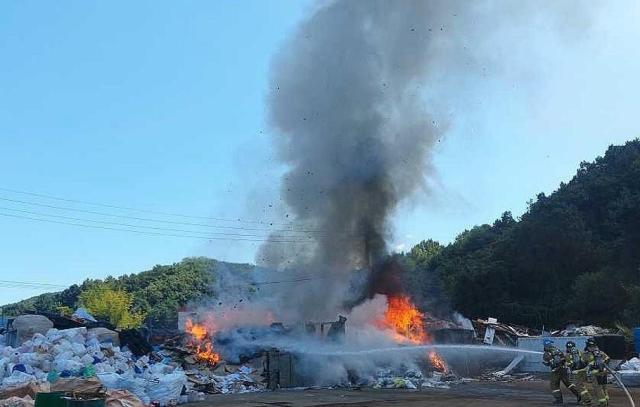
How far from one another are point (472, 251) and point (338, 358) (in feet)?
109

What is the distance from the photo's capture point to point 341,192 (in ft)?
108

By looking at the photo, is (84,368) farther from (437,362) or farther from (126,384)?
(437,362)

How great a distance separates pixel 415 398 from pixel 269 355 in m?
7.56

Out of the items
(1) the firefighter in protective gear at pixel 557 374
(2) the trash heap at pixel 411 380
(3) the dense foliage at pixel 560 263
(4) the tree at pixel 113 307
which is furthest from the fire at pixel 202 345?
(4) the tree at pixel 113 307

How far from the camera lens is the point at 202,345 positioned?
2662cm

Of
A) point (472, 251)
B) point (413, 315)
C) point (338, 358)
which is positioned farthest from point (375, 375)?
point (472, 251)

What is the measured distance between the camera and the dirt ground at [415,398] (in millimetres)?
15578

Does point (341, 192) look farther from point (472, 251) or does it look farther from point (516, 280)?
point (472, 251)

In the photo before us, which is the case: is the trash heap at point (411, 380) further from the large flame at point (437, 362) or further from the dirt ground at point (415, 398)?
the dirt ground at point (415, 398)

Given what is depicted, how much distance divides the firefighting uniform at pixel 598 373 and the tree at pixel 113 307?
54.3 m

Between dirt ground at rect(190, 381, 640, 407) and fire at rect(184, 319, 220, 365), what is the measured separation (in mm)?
5268

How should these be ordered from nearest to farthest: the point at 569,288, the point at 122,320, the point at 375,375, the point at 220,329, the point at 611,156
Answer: the point at 375,375
the point at 220,329
the point at 569,288
the point at 611,156
the point at 122,320

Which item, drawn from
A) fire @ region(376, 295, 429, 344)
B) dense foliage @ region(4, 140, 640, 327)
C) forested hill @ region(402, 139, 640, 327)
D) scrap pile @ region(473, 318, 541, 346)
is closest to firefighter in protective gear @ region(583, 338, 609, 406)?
fire @ region(376, 295, 429, 344)

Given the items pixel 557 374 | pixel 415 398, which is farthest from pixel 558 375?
pixel 415 398
